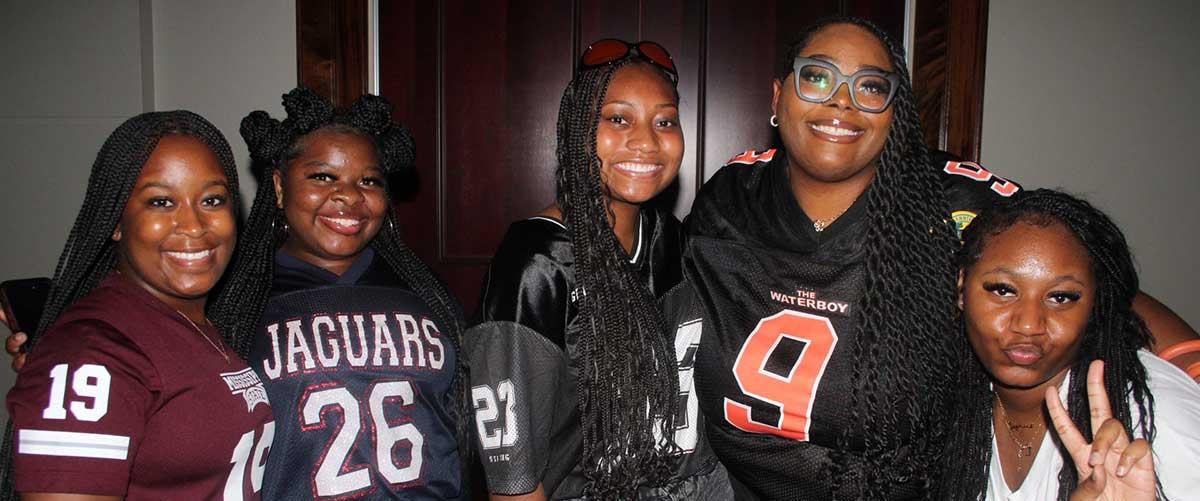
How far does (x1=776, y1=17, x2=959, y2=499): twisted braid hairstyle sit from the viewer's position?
5.75 ft

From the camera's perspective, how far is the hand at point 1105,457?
1.26m

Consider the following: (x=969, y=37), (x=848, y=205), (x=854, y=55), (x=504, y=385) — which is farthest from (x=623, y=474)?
(x=969, y=37)

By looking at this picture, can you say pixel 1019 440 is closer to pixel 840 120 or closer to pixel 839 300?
pixel 839 300

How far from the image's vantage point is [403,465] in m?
1.77

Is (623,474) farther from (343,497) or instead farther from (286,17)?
(286,17)

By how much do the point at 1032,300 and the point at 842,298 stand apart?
0.42 m

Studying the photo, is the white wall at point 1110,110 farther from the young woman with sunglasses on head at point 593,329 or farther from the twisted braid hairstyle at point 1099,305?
the young woman with sunglasses on head at point 593,329

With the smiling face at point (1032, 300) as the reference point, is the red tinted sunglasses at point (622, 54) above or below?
above

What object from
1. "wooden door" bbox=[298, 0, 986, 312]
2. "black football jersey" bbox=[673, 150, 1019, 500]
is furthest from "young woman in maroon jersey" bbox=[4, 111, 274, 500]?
"wooden door" bbox=[298, 0, 986, 312]

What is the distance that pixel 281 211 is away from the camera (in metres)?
2.08

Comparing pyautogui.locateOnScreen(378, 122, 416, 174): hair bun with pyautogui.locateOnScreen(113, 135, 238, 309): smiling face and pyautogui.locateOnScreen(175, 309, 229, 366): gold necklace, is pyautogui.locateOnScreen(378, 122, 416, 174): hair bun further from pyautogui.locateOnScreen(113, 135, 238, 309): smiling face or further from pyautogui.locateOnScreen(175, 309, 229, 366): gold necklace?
pyautogui.locateOnScreen(175, 309, 229, 366): gold necklace

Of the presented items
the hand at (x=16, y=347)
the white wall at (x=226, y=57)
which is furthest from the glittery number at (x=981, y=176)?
the white wall at (x=226, y=57)

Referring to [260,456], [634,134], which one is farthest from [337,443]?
[634,134]

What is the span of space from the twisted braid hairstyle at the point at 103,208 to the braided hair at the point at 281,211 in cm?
34
